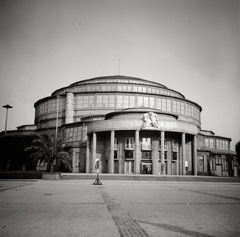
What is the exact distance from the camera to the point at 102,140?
177ft

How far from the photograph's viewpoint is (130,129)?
47750 millimetres

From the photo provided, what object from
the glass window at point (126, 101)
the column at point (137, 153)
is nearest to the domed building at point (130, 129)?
the column at point (137, 153)

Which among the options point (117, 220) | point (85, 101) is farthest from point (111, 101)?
point (117, 220)

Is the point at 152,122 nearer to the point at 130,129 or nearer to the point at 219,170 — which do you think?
the point at 130,129

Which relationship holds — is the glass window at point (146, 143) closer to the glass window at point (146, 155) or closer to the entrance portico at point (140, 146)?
the entrance portico at point (140, 146)

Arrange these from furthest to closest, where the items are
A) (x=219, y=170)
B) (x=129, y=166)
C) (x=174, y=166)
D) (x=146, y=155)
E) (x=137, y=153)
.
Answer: (x=219, y=170)
(x=174, y=166)
(x=146, y=155)
(x=129, y=166)
(x=137, y=153)

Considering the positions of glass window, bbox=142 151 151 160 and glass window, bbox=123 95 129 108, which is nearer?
glass window, bbox=142 151 151 160

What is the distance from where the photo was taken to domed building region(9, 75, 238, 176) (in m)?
48.8

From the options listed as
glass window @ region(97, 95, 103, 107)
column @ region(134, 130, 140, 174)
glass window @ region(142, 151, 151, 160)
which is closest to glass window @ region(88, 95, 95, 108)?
glass window @ region(97, 95, 103, 107)

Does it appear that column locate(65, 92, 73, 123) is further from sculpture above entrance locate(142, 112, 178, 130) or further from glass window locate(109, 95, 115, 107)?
sculpture above entrance locate(142, 112, 178, 130)

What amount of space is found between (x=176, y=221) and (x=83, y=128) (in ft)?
168

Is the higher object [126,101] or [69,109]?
[126,101]

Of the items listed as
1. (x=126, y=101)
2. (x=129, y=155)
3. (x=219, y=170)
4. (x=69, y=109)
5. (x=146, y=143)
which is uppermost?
(x=126, y=101)

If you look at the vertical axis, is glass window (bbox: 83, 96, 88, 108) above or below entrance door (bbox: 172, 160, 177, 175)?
above
